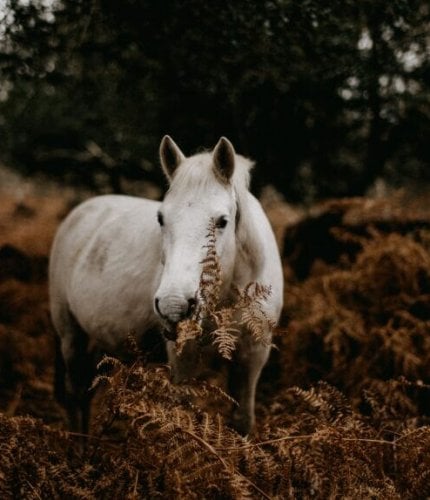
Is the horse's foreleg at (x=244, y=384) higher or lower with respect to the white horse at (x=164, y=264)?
lower

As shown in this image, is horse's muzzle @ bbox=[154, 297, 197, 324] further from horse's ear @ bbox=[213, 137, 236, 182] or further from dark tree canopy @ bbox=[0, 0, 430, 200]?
dark tree canopy @ bbox=[0, 0, 430, 200]

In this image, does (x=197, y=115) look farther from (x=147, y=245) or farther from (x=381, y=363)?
(x=381, y=363)

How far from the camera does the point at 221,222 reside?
2.63 metres

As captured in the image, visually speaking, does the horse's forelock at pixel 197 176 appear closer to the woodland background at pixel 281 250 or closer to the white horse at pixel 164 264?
the white horse at pixel 164 264

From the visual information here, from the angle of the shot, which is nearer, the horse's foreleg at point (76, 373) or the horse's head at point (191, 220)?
the horse's head at point (191, 220)

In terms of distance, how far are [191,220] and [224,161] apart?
453mm

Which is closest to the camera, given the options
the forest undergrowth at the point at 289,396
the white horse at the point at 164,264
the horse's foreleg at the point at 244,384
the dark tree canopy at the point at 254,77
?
the forest undergrowth at the point at 289,396

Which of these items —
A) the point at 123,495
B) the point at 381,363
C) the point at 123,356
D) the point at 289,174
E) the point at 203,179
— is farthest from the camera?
the point at 289,174

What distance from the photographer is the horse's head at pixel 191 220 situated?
7.57 feet

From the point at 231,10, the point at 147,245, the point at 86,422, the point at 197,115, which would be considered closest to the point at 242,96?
the point at 197,115

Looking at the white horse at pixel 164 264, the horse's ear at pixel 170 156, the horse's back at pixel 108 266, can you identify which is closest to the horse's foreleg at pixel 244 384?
the white horse at pixel 164 264

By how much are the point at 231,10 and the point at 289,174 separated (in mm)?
2682

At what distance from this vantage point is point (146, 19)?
351cm

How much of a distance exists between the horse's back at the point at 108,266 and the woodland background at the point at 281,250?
35 cm
